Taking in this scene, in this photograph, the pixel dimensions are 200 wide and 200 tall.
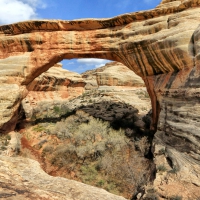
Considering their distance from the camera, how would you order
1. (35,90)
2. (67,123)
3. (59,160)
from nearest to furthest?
(59,160) < (67,123) < (35,90)

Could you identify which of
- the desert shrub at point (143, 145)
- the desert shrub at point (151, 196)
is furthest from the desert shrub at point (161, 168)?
the desert shrub at point (143, 145)

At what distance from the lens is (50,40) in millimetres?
12703

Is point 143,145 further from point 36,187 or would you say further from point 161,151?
point 36,187

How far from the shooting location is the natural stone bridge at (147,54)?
791cm

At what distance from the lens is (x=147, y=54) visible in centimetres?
1062

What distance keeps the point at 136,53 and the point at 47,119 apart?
9872mm

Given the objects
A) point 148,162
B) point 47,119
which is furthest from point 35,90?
point 148,162

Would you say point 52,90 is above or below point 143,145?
above

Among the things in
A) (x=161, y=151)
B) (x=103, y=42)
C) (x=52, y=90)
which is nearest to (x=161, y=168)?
(x=161, y=151)

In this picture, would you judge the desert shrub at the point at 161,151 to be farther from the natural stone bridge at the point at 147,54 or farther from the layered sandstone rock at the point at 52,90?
the layered sandstone rock at the point at 52,90

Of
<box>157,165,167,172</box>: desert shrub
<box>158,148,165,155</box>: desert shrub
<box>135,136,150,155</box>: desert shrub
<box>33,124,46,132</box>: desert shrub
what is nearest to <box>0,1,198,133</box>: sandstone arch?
<box>135,136,150,155</box>: desert shrub

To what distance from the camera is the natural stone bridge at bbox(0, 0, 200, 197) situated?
7.91 meters

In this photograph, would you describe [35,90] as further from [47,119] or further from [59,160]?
[59,160]

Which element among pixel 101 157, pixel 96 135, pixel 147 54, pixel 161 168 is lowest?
pixel 101 157
